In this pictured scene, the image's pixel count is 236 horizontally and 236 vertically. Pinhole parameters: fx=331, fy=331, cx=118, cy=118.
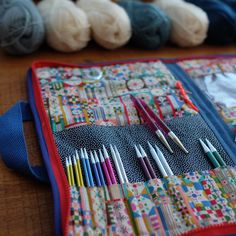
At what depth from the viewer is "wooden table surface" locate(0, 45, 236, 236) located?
0.38 metres

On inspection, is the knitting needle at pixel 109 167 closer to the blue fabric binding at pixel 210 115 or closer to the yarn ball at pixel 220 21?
the blue fabric binding at pixel 210 115

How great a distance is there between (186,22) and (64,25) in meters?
0.26

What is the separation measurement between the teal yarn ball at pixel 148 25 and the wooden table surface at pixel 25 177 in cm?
3

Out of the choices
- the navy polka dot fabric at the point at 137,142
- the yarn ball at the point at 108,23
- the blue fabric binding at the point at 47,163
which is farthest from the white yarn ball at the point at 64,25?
the navy polka dot fabric at the point at 137,142

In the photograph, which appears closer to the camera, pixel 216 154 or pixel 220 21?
pixel 216 154

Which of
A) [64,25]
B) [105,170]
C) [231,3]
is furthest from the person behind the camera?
[231,3]

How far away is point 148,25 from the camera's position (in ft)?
2.27

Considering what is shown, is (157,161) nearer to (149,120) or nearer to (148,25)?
(149,120)

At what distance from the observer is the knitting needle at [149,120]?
470 mm

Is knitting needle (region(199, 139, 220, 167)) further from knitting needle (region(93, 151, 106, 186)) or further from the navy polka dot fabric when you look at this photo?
knitting needle (region(93, 151, 106, 186))

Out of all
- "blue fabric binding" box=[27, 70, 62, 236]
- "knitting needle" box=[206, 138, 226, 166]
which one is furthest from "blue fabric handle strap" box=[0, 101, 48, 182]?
"knitting needle" box=[206, 138, 226, 166]

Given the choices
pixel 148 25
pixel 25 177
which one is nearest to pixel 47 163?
pixel 25 177

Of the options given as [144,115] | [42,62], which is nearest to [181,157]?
[144,115]

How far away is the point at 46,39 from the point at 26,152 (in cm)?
32
